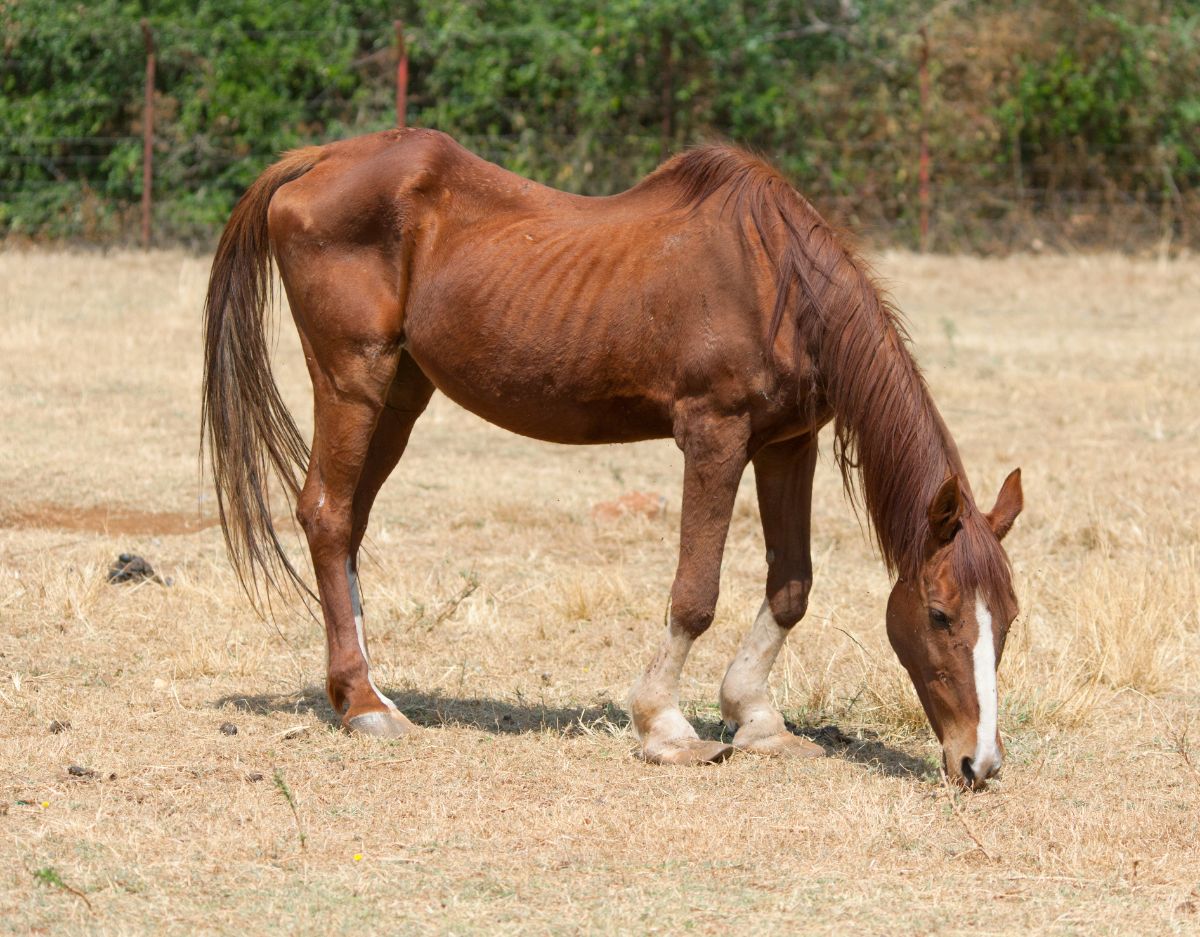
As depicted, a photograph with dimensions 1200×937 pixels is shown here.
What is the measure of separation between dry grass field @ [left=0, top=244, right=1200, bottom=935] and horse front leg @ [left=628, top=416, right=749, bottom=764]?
109 mm

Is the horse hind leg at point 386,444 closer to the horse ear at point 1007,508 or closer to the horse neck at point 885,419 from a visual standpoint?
the horse neck at point 885,419

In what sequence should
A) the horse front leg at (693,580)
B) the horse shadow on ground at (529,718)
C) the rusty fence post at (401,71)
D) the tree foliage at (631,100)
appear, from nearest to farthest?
the horse front leg at (693,580) → the horse shadow on ground at (529,718) → the rusty fence post at (401,71) → the tree foliage at (631,100)

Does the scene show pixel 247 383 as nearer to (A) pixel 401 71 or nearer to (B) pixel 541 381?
(B) pixel 541 381

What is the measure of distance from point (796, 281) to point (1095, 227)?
1465 centimetres

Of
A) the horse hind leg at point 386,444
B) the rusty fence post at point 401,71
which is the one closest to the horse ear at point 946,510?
the horse hind leg at point 386,444

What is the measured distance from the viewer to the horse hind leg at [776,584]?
16.6ft

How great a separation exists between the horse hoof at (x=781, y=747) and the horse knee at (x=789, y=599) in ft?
1.23

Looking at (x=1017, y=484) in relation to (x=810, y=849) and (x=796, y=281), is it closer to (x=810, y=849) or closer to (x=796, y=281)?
(x=796, y=281)

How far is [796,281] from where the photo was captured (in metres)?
4.73

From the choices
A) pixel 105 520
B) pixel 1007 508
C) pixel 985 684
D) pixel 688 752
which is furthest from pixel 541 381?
pixel 105 520

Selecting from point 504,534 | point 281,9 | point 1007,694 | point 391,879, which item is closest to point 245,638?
point 504,534

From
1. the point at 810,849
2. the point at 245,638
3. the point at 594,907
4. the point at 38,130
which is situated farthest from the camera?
the point at 38,130

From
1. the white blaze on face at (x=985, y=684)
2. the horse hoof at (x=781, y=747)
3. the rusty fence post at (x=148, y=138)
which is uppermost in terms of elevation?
the white blaze on face at (x=985, y=684)

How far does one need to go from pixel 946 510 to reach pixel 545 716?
68.0 inches
